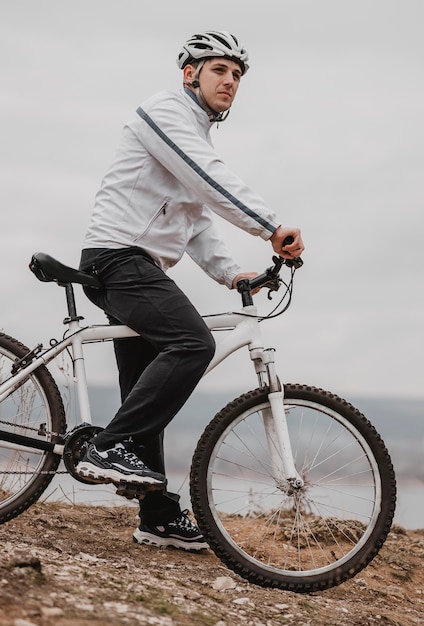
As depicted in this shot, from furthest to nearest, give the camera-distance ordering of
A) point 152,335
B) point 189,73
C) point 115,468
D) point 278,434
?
1. point 189,73
2. point 278,434
3. point 152,335
4. point 115,468

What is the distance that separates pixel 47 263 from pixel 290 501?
1.73m

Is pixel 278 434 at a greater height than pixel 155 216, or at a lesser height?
lesser

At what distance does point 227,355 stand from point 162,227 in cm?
75

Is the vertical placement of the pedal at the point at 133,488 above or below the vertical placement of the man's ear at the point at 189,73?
below

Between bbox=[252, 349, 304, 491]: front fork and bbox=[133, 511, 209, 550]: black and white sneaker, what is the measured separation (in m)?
1.00

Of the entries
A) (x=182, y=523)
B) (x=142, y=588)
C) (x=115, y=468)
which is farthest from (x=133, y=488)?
(x=182, y=523)

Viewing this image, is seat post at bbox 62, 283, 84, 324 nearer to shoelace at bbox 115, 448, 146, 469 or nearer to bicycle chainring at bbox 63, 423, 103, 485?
bicycle chainring at bbox 63, 423, 103, 485

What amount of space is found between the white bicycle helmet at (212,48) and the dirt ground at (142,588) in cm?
262

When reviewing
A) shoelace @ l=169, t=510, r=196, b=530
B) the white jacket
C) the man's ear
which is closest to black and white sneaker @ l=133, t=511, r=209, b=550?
shoelace @ l=169, t=510, r=196, b=530

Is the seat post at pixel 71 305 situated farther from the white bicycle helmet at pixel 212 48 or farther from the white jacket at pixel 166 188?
the white bicycle helmet at pixel 212 48

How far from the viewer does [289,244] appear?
4.01 meters

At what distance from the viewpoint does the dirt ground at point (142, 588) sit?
9.66 ft

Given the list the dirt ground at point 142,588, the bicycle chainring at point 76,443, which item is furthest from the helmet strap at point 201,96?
the dirt ground at point 142,588

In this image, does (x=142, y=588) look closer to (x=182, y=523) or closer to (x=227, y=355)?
(x=227, y=355)
